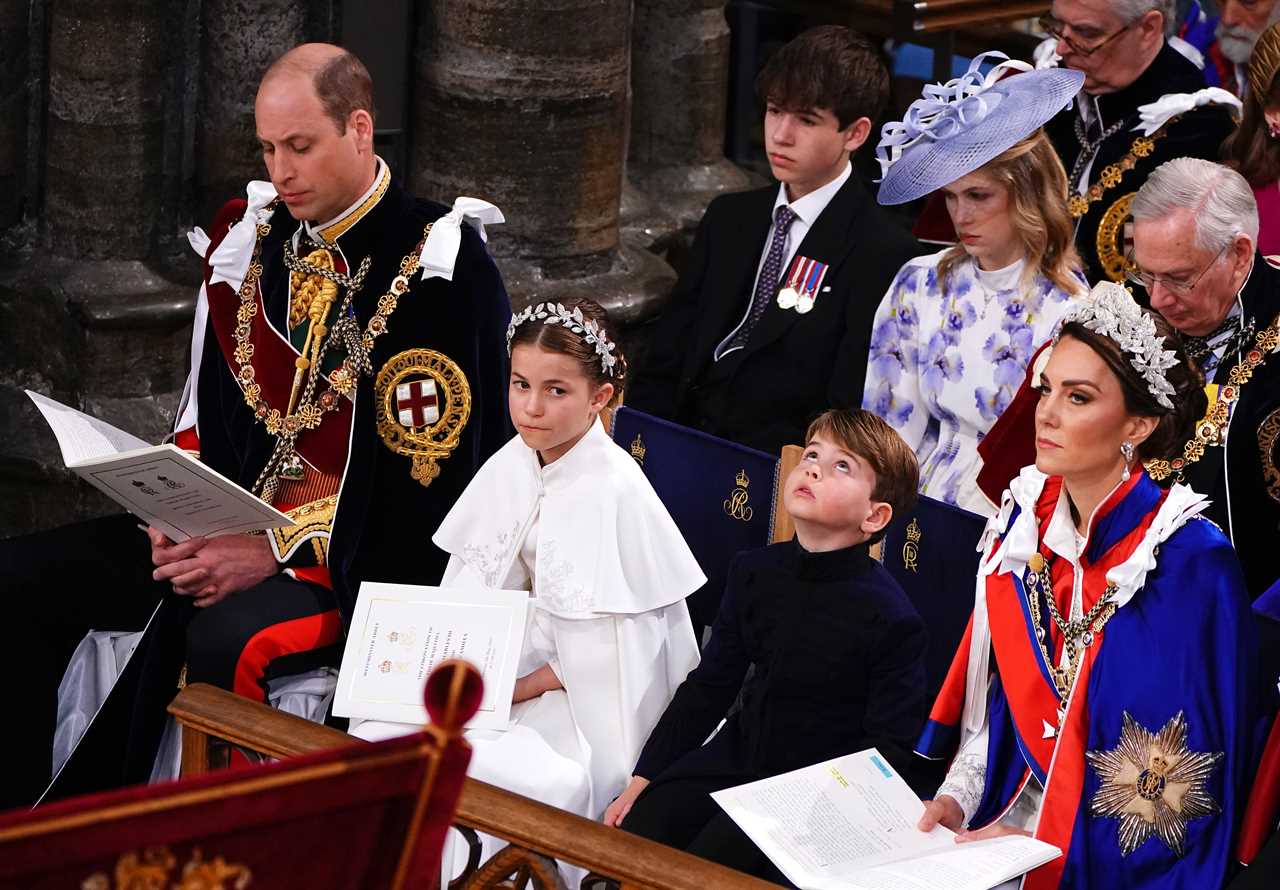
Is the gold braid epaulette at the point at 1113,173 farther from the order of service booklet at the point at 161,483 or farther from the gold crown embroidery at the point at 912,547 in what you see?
the order of service booklet at the point at 161,483

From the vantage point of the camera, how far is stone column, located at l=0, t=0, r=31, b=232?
5578 mm

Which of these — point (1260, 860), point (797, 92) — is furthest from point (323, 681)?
point (1260, 860)

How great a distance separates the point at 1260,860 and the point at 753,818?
0.80 m

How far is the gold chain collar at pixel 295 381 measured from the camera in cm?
458

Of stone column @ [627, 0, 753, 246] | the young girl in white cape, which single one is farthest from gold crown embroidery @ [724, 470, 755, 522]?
stone column @ [627, 0, 753, 246]

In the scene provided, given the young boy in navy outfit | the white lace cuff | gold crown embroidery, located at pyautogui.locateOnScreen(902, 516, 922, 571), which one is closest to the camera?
the white lace cuff

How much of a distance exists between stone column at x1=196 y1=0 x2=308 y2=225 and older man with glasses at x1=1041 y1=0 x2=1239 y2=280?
2150 millimetres

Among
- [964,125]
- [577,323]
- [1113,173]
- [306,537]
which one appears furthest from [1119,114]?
[306,537]

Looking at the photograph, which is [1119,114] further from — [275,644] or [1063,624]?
[275,644]

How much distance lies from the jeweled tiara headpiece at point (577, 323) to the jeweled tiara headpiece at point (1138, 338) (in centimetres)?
111

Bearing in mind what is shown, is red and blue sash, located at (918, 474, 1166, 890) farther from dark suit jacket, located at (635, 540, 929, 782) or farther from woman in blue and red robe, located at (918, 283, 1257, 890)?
dark suit jacket, located at (635, 540, 929, 782)

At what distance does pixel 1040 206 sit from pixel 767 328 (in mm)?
795

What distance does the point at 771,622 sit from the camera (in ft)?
12.7

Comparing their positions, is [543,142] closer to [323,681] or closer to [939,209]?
[939,209]
